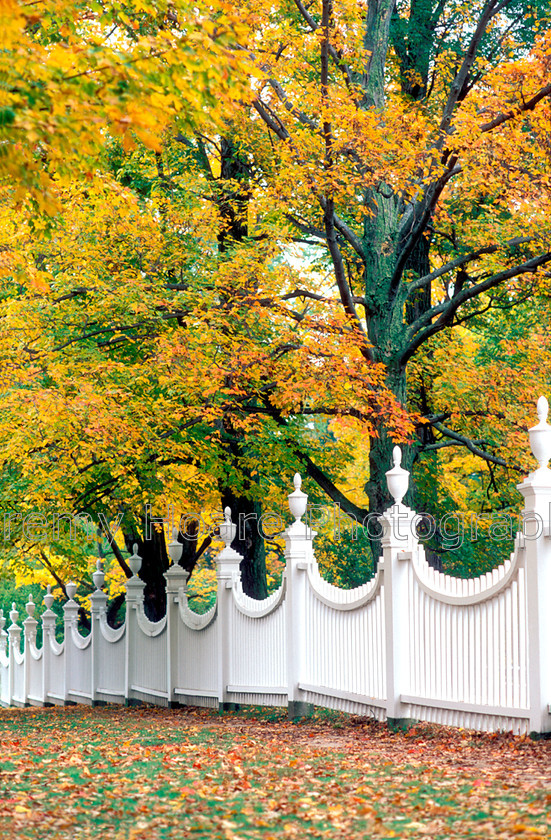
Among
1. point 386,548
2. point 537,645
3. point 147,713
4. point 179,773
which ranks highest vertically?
point 386,548

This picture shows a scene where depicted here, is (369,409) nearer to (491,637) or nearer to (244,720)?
(244,720)

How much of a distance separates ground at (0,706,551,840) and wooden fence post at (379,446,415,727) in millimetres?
299

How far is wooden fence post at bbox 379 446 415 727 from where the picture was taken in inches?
345

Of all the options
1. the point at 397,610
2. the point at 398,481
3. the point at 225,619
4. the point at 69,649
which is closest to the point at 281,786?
the point at 397,610

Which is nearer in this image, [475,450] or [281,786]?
[281,786]

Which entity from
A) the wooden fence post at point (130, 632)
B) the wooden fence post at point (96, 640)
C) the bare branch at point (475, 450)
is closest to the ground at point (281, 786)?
the wooden fence post at point (130, 632)

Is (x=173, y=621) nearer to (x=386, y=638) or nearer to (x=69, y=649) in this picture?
(x=386, y=638)

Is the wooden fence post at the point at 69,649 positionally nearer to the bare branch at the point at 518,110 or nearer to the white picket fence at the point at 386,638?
the white picket fence at the point at 386,638

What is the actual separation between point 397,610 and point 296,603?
214cm

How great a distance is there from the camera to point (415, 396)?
18547mm

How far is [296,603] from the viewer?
10.7m

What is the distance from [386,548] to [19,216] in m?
7.88

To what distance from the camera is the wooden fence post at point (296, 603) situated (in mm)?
10719

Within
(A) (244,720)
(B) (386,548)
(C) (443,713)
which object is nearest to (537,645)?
(C) (443,713)
